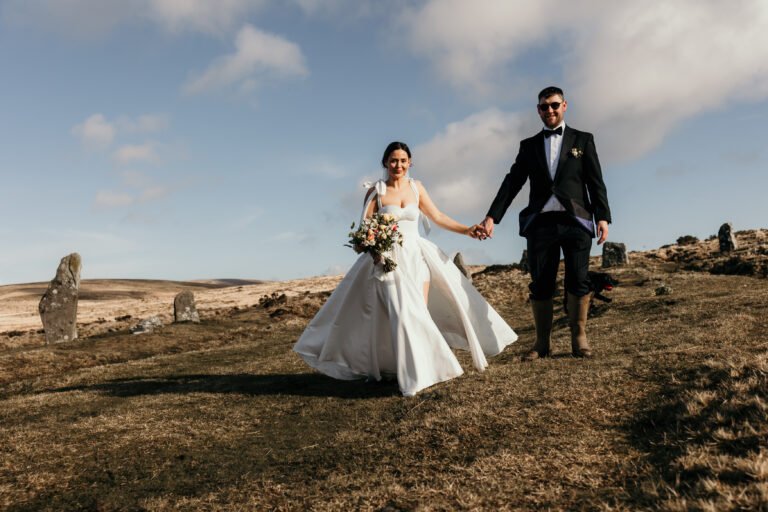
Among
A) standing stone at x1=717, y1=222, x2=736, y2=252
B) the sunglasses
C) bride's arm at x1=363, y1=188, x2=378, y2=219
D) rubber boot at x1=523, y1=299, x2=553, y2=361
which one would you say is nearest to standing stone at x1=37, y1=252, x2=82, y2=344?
bride's arm at x1=363, y1=188, x2=378, y2=219

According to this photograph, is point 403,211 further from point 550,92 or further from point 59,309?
point 59,309

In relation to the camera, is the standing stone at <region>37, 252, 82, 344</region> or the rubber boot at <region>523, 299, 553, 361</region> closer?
the rubber boot at <region>523, 299, 553, 361</region>

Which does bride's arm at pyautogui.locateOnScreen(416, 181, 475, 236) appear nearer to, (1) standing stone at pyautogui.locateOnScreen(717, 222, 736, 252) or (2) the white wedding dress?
(2) the white wedding dress

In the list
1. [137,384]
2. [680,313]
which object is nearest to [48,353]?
[137,384]

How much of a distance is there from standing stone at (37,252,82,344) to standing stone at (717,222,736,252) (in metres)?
30.0

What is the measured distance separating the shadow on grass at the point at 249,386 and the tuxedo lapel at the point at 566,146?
389 cm

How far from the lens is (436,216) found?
907 centimetres

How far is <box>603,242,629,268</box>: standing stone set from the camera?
28.8 metres

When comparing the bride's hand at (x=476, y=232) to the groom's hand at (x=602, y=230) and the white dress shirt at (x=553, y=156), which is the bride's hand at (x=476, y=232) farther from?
the groom's hand at (x=602, y=230)

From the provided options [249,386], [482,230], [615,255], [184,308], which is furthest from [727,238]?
[249,386]

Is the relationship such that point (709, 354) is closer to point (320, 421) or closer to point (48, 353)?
point (320, 421)

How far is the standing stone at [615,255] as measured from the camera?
2875cm

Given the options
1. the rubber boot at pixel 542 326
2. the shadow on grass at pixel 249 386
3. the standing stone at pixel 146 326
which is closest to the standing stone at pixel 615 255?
the standing stone at pixel 146 326

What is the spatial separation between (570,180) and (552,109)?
1037 mm
